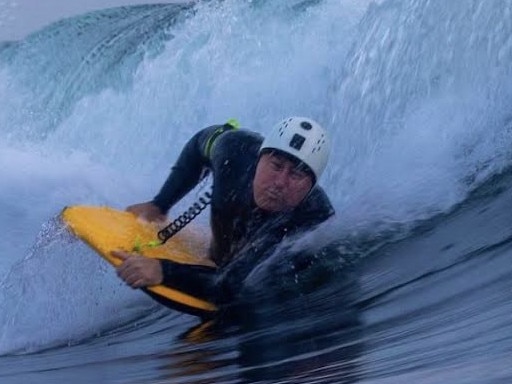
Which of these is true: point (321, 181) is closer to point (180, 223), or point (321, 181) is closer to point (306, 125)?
point (180, 223)

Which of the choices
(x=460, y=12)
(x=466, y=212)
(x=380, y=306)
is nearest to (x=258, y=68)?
(x=460, y=12)

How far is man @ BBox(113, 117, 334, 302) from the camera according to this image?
17.9 feet

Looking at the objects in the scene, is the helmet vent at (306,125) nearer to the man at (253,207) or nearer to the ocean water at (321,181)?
the man at (253,207)

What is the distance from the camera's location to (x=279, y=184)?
5.52m

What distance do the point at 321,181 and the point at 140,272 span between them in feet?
6.94

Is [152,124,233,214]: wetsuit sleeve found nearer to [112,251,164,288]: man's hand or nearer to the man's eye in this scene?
the man's eye

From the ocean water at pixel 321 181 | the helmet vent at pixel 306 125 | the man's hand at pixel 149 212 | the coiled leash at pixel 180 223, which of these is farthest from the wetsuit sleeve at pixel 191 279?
the man's hand at pixel 149 212

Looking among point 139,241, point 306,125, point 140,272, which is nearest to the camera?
point 140,272

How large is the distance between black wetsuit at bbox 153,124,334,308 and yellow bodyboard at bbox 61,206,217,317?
2.1 inches

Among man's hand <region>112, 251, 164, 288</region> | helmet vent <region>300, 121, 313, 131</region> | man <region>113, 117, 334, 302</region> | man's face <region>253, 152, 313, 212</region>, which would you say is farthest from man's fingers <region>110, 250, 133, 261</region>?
helmet vent <region>300, 121, 313, 131</region>

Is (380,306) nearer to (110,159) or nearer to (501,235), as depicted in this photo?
(501,235)

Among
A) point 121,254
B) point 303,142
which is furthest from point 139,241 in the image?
point 303,142

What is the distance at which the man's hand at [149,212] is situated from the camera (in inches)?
248

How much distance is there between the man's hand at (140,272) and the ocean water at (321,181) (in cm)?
26
